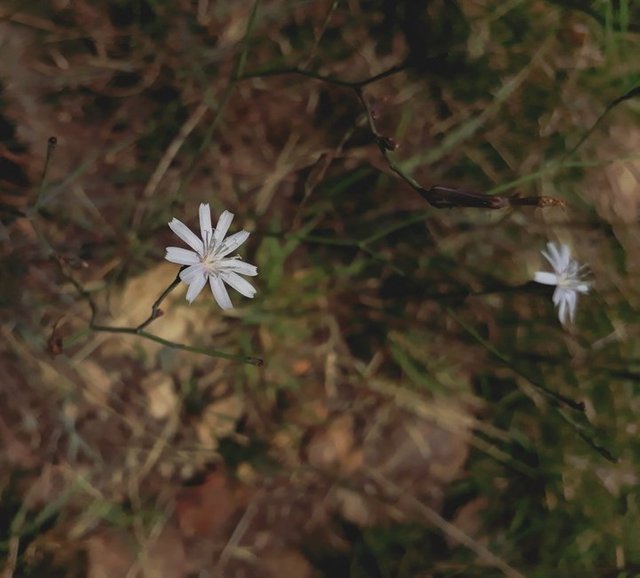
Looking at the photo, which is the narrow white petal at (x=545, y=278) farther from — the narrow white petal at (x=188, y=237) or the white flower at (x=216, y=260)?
the narrow white petal at (x=188, y=237)

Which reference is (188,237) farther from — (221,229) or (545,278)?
(545,278)

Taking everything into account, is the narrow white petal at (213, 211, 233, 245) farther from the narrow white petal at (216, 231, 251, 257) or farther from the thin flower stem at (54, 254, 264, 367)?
the thin flower stem at (54, 254, 264, 367)

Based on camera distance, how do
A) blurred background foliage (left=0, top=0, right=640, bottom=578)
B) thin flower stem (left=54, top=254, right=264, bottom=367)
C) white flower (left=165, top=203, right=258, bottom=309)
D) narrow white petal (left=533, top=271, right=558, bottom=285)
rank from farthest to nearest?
blurred background foliage (left=0, top=0, right=640, bottom=578) → narrow white petal (left=533, top=271, right=558, bottom=285) → white flower (left=165, top=203, right=258, bottom=309) → thin flower stem (left=54, top=254, right=264, bottom=367)

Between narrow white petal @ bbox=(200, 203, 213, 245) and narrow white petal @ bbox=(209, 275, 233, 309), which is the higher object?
narrow white petal @ bbox=(200, 203, 213, 245)

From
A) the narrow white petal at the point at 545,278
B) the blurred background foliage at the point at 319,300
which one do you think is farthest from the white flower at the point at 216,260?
the narrow white petal at the point at 545,278

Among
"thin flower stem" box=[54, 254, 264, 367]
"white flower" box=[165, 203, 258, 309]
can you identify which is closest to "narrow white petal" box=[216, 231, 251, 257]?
"white flower" box=[165, 203, 258, 309]

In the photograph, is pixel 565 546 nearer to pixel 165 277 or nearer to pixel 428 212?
pixel 428 212

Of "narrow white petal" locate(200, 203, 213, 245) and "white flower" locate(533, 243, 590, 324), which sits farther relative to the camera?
"white flower" locate(533, 243, 590, 324)
